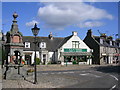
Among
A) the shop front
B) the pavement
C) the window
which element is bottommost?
the pavement

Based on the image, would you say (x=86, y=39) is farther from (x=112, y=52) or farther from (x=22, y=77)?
(x=22, y=77)

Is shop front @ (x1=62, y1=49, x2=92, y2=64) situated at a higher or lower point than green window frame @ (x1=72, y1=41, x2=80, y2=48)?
lower

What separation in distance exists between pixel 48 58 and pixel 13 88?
31840mm

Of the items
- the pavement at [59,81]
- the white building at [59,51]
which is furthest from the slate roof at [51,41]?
the pavement at [59,81]

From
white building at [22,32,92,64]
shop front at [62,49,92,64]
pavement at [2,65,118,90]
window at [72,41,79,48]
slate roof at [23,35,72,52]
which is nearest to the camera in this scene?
pavement at [2,65,118,90]

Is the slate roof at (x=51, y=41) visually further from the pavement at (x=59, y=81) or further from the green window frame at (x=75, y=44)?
the pavement at (x=59, y=81)

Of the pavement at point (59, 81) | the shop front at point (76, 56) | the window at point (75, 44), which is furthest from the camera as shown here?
the window at point (75, 44)

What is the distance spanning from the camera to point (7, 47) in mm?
18125

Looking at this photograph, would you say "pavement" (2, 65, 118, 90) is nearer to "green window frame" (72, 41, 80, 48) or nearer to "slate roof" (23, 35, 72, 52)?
"slate roof" (23, 35, 72, 52)

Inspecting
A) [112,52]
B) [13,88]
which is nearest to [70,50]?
[112,52]

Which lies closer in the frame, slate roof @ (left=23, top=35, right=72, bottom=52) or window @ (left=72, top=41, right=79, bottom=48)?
slate roof @ (left=23, top=35, right=72, bottom=52)

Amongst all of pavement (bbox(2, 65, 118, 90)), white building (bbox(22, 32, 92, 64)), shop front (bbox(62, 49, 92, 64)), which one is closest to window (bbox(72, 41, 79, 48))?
white building (bbox(22, 32, 92, 64))

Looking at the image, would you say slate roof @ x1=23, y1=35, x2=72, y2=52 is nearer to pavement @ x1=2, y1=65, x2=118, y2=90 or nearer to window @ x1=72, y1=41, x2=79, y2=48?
window @ x1=72, y1=41, x2=79, y2=48

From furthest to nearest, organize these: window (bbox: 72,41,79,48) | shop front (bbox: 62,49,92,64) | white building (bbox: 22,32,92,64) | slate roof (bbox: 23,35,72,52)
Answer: window (bbox: 72,41,79,48) < slate roof (bbox: 23,35,72,52) < shop front (bbox: 62,49,92,64) < white building (bbox: 22,32,92,64)
